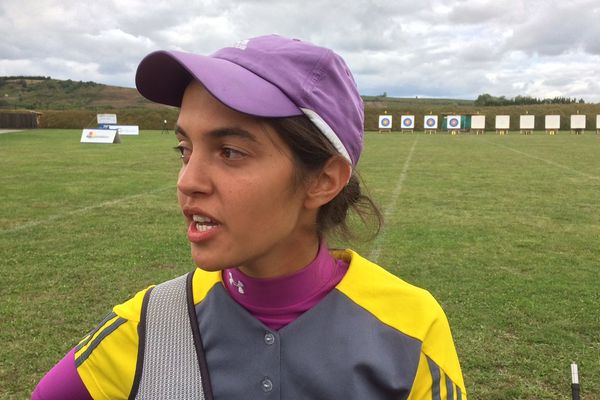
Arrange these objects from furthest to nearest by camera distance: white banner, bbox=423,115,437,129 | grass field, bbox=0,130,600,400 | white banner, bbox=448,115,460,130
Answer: white banner, bbox=423,115,437,129 → white banner, bbox=448,115,460,130 → grass field, bbox=0,130,600,400

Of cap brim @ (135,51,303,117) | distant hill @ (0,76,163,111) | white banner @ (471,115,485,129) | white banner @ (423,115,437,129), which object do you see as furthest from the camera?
distant hill @ (0,76,163,111)

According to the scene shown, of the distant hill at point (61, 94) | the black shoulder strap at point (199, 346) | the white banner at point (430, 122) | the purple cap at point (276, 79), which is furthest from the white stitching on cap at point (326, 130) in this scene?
the distant hill at point (61, 94)

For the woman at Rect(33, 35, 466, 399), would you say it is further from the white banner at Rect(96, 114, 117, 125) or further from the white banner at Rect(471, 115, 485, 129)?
the white banner at Rect(471, 115, 485, 129)

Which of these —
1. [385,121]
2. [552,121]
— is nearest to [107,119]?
[385,121]

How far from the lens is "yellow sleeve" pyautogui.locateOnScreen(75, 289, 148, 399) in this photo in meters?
1.20

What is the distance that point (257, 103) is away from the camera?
3.63 ft

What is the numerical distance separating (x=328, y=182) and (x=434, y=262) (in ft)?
14.9

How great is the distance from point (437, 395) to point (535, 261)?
497 cm

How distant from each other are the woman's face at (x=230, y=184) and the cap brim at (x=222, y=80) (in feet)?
0.14

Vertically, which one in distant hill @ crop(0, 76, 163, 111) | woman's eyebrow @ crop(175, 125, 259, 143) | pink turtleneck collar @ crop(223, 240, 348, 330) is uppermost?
distant hill @ crop(0, 76, 163, 111)

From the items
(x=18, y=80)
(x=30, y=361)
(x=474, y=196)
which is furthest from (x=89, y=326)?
(x=18, y=80)

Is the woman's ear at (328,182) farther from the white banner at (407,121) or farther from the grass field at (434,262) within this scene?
the white banner at (407,121)

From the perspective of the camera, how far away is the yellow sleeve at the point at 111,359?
3.92ft

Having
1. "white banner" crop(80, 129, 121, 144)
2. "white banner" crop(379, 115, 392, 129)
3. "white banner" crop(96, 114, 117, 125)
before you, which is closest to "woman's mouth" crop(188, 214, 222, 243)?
"white banner" crop(80, 129, 121, 144)
